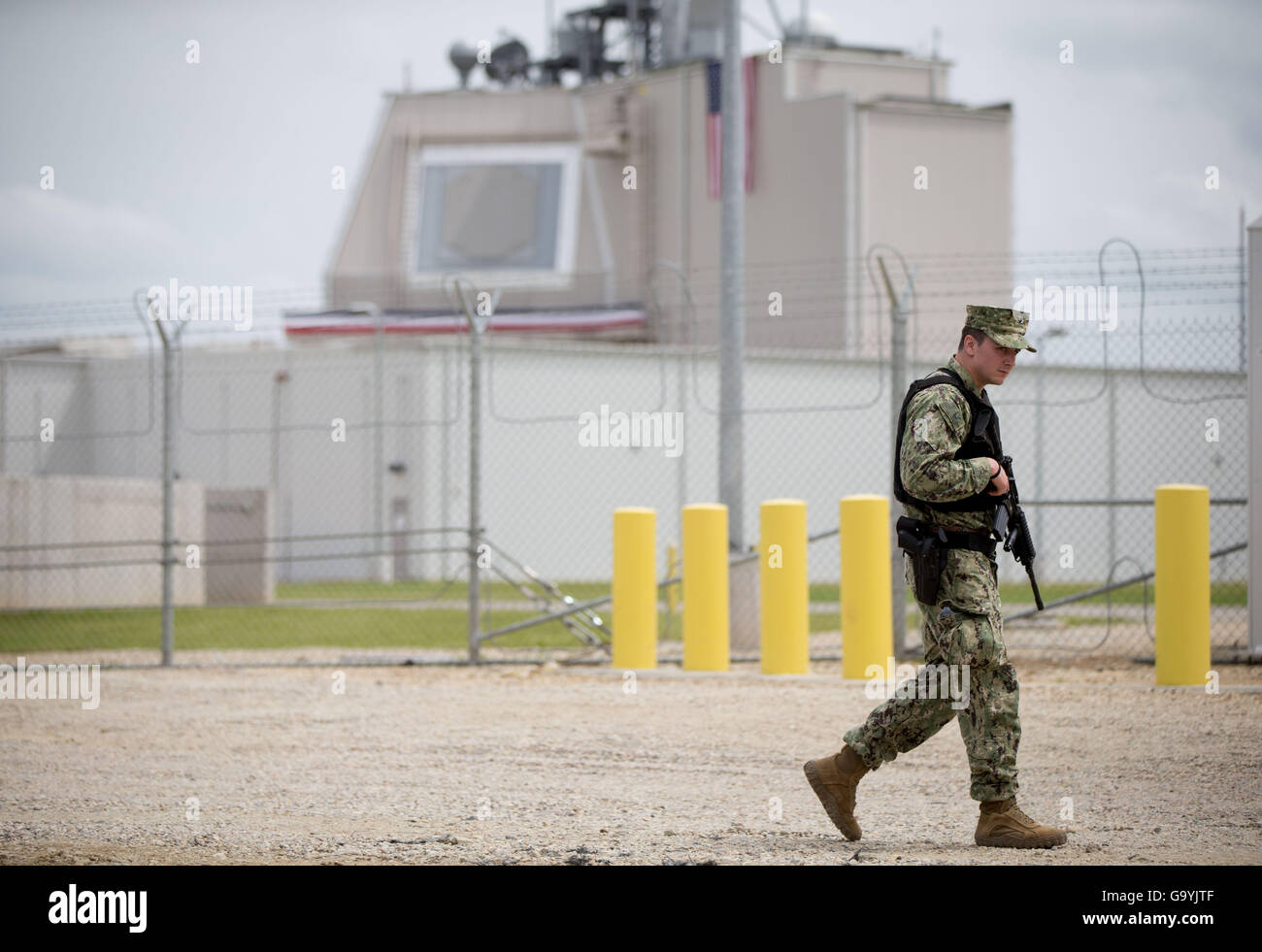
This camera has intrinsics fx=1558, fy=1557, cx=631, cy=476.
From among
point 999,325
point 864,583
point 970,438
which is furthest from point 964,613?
point 864,583

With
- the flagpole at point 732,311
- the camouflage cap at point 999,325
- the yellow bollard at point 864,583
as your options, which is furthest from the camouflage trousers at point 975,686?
the flagpole at point 732,311

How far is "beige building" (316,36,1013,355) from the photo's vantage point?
34.3 meters

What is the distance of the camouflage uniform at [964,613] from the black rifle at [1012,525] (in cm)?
6

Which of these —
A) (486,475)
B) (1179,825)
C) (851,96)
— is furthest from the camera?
(851,96)

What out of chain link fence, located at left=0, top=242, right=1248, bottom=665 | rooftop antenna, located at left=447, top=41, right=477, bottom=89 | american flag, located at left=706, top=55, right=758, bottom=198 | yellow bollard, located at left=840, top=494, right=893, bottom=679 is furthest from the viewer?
rooftop antenna, located at left=447, top=41, right=477, bottom=89

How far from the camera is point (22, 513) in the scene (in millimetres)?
19672

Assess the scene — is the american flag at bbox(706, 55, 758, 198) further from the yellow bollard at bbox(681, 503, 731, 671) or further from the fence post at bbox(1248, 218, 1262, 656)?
the fence post at bbox(1248, 218, 1262, 656)

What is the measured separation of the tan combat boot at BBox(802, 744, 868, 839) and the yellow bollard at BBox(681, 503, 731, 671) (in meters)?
5.19

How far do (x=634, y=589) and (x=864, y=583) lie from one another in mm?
1698

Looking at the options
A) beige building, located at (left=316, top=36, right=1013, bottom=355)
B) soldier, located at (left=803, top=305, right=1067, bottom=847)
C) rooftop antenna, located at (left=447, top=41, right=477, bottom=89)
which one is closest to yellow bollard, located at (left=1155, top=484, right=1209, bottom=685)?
soldier, located at (left=803, top=305, right=1067, bottom=847)

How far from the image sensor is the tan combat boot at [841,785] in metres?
5.77

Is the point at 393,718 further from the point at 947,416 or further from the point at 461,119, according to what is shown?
the point at 461,119
